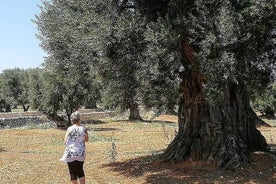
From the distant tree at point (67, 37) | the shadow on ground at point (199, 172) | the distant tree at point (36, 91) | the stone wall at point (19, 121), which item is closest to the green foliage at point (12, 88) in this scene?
the stone wall at point (19, 121)

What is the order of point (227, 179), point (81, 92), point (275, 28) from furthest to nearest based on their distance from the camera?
point (81, 92), point (227, 179), point (275, 28)

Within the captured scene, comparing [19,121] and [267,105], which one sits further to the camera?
[267,105]

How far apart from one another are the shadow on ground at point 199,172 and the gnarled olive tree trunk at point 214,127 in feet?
1.03

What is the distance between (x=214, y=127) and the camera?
1258 centimetres

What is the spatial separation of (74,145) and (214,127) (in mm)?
4928

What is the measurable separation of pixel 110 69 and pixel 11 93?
225ft

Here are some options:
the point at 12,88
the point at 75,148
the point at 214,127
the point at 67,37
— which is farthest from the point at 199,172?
the point at 12,88

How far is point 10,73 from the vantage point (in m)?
81.2

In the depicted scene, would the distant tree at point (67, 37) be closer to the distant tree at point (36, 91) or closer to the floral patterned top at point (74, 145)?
the floral patterned top at point (74, 145)

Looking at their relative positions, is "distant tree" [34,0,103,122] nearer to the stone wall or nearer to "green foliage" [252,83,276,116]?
the stone wall

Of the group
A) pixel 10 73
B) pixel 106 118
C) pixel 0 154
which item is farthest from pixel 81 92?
pixel 10 73

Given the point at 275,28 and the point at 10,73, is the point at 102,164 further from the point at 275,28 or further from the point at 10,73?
the point at 10,73

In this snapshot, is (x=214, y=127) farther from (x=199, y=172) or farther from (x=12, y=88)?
(x=12, y=88)

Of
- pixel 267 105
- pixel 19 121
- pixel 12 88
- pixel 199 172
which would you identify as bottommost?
pixel 199 172
